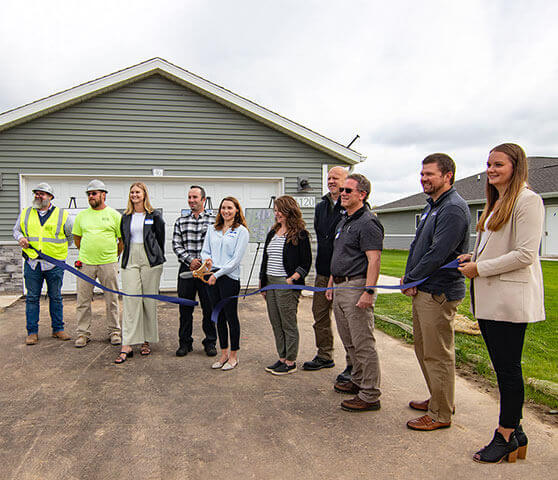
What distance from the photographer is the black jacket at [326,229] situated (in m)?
3.89

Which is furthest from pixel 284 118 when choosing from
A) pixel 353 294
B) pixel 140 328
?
pixel 353 294

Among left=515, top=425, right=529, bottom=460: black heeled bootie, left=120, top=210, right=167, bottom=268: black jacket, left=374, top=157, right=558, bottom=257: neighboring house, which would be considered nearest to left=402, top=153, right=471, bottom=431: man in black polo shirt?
left=515, top=425, right=529, bottom=460: black heeled bootie

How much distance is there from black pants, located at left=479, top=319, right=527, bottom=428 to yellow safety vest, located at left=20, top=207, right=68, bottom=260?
4662mm

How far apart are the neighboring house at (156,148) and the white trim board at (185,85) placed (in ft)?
0.06

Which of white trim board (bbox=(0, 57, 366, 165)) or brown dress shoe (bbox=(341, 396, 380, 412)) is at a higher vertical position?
white trim board (bbox=(0, 57, 366, 165))

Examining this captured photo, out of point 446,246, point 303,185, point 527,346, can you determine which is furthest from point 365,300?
point 303,185

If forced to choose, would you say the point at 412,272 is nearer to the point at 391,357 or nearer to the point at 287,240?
the point at 287,240

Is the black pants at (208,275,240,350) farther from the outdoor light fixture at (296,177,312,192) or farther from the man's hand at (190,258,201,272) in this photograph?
the outdoor light fixture at (296,177,312,192)

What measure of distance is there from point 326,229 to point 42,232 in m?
3.35

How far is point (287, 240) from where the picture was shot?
3.84 metres

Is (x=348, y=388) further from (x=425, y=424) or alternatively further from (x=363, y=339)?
(x=425, y=424)

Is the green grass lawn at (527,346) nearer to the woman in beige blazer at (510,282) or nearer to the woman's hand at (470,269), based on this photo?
the woman in beige blazer at (510,282)

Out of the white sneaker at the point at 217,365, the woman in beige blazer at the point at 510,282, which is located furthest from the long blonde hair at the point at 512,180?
the white sneaker at the point at 217,365

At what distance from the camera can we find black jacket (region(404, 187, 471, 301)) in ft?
8.75
